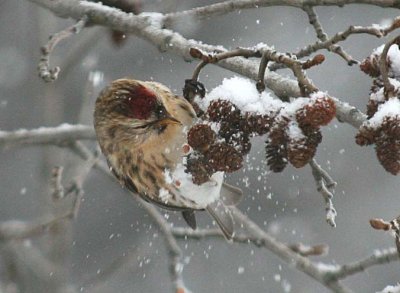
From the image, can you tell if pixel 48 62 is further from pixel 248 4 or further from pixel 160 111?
pixel 248 4

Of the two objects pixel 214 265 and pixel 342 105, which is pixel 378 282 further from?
pixel 342 105

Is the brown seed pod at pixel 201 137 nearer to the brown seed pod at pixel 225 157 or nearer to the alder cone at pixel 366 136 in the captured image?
the brown seed pod at pixel 225 157

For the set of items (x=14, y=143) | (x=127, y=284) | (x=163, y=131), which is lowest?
(x=127, y=284)

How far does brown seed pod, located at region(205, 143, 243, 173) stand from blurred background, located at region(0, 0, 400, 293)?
7218mm

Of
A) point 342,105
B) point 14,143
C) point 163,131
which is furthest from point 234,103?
point 14,143

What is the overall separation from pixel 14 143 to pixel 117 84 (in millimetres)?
945

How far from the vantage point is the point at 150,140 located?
3617 mm

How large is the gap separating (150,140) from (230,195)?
3.29 ft

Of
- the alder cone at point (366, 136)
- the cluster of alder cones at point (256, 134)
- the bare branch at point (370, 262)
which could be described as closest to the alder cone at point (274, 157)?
the cluster of alder cones at point (256, 134)

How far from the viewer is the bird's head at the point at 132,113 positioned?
333cm

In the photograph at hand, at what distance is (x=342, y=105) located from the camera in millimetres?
2461

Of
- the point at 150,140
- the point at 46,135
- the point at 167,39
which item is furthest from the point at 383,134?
the point at 46,135

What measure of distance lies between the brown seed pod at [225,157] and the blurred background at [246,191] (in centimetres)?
722

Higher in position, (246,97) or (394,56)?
(394,56)
